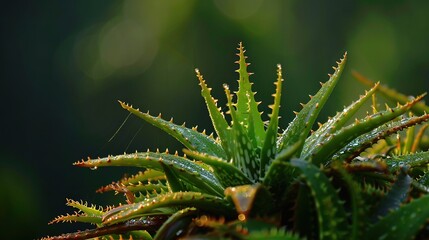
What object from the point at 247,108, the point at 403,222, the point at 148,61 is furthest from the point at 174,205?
the point at 148,61

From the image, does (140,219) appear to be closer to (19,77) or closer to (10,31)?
(19,77)

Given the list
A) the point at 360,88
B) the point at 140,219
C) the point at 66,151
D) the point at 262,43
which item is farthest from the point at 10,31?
the point at 140,219

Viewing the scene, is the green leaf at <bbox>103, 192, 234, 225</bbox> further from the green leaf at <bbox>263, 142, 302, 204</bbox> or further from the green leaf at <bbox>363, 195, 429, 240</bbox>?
the green leaf at <bbox>363, 195, 429, 240</bbox>

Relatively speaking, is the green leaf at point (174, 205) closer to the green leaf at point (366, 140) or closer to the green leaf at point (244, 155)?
the green leaf at point (244, 155)

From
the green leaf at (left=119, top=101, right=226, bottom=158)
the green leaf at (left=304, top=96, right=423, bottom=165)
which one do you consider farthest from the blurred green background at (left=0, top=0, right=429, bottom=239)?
the green leaf at (left=304, top=96, right=423, bottom=165)

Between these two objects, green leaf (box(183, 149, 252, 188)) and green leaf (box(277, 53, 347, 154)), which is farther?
green leaf (box(277, 53, 347, 154))

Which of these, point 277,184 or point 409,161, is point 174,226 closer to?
point 277,184

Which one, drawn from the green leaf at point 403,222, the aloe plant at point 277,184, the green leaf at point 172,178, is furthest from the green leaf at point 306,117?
the green leaf at point 403,222
